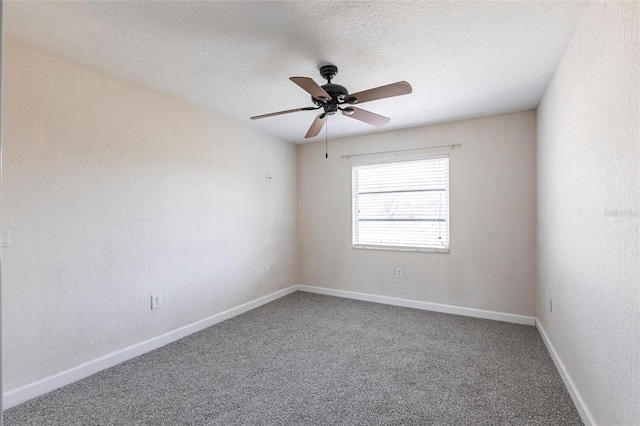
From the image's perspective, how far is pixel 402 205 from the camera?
430 cm

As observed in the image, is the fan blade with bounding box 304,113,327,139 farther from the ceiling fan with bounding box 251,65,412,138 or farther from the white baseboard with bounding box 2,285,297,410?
the white baseboard with bounding box 2,285,297,410

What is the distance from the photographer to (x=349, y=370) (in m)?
2.62

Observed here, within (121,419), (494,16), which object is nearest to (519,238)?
(494,16)

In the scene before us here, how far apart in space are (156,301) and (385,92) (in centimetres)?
259

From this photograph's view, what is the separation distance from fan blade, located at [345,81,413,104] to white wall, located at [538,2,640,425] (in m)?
1.00

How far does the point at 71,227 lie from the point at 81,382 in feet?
3.63

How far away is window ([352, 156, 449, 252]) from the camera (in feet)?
13.3

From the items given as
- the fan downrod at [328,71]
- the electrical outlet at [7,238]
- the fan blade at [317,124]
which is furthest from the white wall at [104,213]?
the fan downrod at [328,71]

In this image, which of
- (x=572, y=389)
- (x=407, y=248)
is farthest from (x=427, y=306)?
(x=572, y=389)

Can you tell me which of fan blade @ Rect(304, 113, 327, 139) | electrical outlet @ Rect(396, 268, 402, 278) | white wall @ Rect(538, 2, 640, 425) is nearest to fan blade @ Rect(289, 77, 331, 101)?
fan blade @ Rect(304, 113, 327, 139)

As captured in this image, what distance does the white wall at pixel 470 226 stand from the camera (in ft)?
11.8

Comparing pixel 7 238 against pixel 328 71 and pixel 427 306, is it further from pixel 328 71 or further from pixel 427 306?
pixel 427 306

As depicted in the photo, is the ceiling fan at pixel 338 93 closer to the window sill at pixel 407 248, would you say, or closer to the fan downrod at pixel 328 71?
the fan downrod at pixel 328 71

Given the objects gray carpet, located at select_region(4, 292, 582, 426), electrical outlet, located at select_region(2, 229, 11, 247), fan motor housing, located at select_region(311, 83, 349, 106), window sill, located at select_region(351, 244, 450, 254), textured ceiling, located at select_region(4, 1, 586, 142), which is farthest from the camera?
window sill, located at select_region(351, 244, 450, 254)
